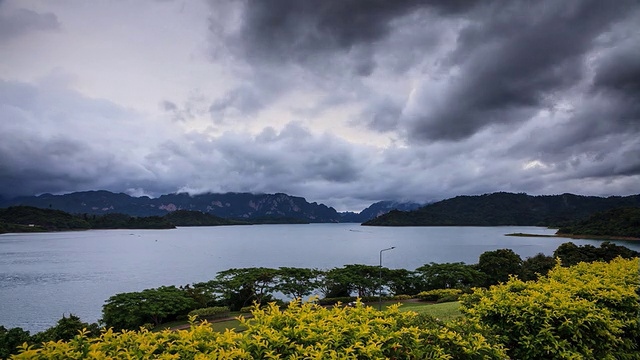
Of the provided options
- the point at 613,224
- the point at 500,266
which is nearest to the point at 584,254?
the point at 500,266

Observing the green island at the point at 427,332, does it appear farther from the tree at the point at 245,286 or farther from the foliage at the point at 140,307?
the tree at the point at 245,286

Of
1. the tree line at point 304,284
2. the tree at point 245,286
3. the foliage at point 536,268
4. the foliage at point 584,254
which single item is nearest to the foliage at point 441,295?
the tree line at point 304,284

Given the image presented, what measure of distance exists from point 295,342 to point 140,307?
34.9 metres

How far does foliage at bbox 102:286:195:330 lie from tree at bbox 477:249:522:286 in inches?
1716

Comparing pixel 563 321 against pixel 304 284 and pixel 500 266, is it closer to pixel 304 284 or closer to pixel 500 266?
pixel 304 284

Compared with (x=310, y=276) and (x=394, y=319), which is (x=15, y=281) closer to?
(x=310, y=276)

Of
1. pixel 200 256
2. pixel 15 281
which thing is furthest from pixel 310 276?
pixel 200 256

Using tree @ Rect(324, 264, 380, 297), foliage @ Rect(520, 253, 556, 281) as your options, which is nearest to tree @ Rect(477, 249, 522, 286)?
foliage @ Rect(520, 253, 556, 281)

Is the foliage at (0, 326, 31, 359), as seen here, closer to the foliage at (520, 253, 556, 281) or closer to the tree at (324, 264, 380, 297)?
the tree at (324, 264, 380, 297)

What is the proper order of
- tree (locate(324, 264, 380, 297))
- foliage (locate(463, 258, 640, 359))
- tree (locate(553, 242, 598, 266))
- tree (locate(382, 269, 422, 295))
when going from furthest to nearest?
tree (locate(553, 242, 598, 266)), tree (locate(382, 269, 422, 295)), tree (locate(324, 264, 380, 297)), foliage (locate(463, 258, 640, 359))

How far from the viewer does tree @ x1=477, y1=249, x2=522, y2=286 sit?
5006 cm

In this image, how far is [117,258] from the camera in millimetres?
98062

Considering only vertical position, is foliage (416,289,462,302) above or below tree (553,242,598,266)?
below

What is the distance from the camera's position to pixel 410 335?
15.0ft
